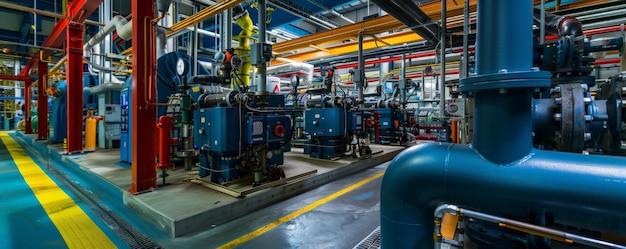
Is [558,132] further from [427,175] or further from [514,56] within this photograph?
[427,175]

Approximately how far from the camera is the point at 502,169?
1261mm

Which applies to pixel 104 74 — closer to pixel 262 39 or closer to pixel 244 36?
pixel 244 36

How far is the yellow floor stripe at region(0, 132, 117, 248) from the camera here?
266 cm

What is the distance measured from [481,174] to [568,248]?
173cm

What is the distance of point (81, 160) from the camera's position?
5.80m

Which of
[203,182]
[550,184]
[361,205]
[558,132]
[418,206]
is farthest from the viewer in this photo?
[203,182]

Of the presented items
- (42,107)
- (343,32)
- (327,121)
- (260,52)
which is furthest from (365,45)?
(42,107)

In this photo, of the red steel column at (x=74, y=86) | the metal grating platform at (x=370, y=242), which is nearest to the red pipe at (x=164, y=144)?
the metal grating platform at (x=370, y=242)

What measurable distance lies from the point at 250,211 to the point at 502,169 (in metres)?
2.88

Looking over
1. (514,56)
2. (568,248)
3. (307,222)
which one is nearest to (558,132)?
(514,56)

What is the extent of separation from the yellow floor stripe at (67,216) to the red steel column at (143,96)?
0.63 m

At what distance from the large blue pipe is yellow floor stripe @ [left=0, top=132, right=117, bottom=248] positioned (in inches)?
108

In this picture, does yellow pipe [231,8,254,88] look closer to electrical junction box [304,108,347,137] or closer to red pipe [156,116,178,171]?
electrical junction box [304,108,347,137]

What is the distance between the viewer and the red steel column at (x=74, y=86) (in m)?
6.59
